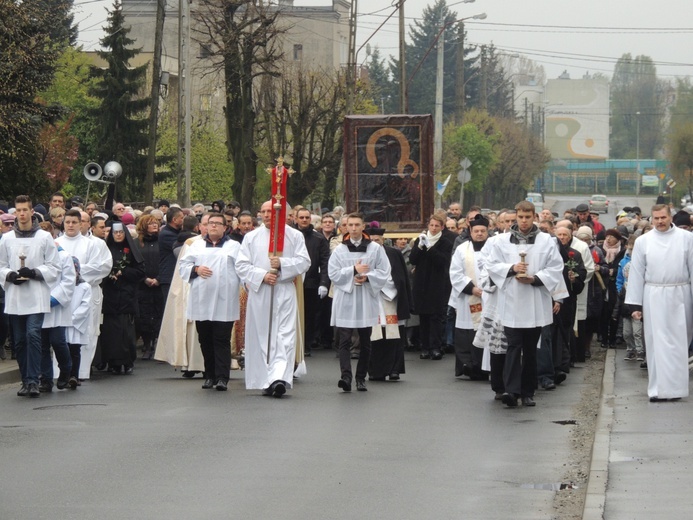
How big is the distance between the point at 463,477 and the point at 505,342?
4.33 meters

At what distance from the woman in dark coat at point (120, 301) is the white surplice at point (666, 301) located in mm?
5936

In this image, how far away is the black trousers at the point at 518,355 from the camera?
13969mm

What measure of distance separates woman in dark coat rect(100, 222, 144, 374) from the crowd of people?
19 millimetres

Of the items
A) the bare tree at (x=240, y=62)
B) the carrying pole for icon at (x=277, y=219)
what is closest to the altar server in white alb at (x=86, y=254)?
the carrying pole for icon at (x=277, y=219)

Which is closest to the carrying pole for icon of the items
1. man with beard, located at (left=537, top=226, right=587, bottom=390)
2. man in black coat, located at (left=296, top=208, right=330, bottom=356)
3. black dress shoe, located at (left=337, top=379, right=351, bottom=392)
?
black dress shoe, located at (left=337, top=379, right=351, bottom=392)

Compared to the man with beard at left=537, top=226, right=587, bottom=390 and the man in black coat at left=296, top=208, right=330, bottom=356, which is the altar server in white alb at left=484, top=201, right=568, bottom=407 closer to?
the man with beard at left=537, top=226, right=587, bottom=390

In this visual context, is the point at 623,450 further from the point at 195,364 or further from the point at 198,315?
the point at 195,364

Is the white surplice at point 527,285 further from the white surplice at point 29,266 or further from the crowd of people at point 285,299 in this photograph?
the white surplice at point 29,266

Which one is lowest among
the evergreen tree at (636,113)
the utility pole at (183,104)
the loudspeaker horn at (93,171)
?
the loudspeaker horn at (93,171)

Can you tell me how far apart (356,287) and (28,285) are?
341 centimetres

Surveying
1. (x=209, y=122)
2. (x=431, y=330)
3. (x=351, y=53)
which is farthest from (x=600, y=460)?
(x=209, y=122)

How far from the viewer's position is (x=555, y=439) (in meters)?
11.9

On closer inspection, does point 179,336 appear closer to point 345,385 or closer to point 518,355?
point 345,385

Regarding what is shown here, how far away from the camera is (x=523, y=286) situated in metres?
14.0
